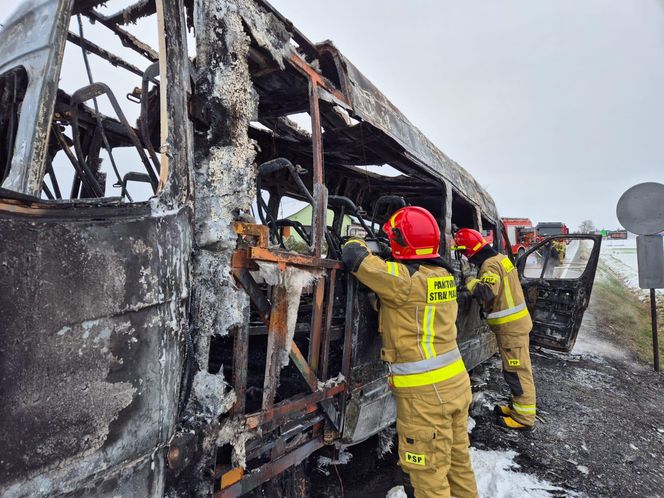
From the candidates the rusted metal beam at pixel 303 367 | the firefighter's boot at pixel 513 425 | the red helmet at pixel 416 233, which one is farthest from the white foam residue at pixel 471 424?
the rusted metal beam at pixel 303 367

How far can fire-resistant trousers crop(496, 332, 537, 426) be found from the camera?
3836 millimetres

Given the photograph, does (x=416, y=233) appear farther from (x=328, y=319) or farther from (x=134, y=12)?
(x=134, y=12)

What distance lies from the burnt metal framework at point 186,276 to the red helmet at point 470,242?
165 centimetres

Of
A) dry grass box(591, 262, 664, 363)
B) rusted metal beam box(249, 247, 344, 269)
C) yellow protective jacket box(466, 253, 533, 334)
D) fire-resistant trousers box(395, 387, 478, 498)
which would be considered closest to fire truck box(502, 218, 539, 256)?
dry grass box(591, 262, 664, 363)

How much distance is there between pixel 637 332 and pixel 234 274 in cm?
975

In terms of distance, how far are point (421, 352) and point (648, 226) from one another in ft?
19.1

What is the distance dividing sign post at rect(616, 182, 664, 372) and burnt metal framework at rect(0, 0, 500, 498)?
17.7 feet

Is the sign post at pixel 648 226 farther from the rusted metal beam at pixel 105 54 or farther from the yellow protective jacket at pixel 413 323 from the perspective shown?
the rusted metal beam at pixel 105 54

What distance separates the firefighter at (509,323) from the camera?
152 inches

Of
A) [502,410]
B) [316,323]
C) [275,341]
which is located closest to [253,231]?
[275,341]

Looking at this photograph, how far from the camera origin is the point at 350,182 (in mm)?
4848

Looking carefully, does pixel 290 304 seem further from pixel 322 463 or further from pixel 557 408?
pixel 557 408

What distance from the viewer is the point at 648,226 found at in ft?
20.5

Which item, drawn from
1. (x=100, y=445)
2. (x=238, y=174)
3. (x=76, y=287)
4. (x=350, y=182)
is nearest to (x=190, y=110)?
(x=238, y=174)
